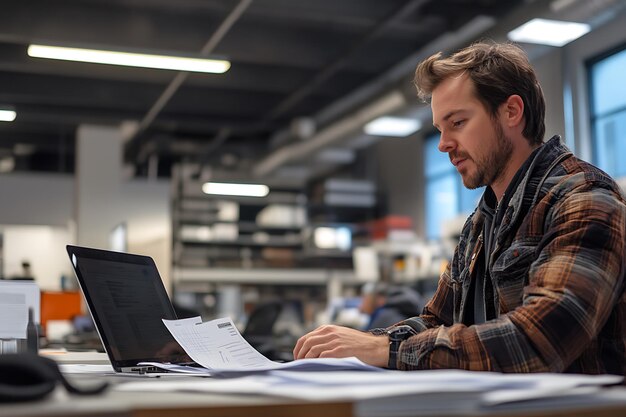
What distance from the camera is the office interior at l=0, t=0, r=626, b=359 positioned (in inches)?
273

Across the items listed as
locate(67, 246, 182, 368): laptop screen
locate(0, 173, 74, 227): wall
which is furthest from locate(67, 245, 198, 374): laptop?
locate(0, 173, 74, 227): wall

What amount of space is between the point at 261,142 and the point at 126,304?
11.5m

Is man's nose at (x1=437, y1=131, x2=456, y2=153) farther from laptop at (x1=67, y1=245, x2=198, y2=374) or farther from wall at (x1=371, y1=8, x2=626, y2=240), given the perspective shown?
wall at (x1=371, y1=8, x2=626, y2=240)

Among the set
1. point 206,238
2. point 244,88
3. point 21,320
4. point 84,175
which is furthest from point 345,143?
point 21,320

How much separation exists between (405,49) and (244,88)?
2257mm

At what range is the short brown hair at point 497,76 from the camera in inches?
65.5

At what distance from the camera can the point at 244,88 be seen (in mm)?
10039

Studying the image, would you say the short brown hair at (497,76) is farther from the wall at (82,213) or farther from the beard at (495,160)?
the wall at (82,213)

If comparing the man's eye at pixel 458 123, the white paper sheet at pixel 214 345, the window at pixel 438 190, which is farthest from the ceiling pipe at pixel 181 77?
the white paper sheet at pixel 214 345

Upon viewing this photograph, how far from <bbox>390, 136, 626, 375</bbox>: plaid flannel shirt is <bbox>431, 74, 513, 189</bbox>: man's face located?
12cm

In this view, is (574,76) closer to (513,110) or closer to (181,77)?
(181,77)

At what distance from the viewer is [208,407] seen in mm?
756

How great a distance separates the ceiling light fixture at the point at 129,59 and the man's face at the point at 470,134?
155 inches

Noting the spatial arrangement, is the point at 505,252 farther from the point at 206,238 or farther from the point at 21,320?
the point at 206,238
